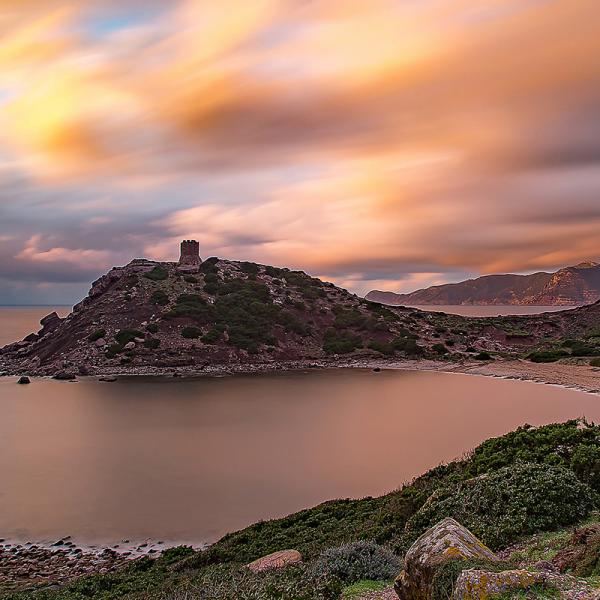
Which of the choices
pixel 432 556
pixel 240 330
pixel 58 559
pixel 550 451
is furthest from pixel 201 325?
pixel 432 556

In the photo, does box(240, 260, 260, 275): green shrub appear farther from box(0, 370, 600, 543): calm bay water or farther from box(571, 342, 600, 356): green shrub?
box(571, 342, 600, 356): green shrub

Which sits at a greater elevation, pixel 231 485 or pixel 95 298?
pixel 95 298

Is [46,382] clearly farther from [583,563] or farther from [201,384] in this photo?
[583,563]

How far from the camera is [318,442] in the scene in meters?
29.6

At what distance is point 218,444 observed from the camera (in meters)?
29.5

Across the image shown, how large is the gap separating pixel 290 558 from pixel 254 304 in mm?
67932

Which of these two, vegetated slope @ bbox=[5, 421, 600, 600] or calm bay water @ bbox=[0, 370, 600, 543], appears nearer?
vegetated slope @ bbox=[5, 421, 600, 600]

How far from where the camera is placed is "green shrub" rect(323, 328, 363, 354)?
71.5m

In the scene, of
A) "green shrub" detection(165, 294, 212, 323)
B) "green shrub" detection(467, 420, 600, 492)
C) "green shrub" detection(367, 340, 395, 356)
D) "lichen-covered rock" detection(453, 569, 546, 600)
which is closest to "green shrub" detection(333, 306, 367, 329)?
"green shrub" detection(367, 340, 395, 356)

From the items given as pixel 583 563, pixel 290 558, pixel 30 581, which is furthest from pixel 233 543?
pixel 583 563

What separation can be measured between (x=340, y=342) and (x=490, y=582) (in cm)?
6789

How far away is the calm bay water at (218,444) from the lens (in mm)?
20125

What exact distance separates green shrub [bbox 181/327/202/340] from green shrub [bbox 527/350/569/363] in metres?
39.6

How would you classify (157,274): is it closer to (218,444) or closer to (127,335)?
(127,335)
